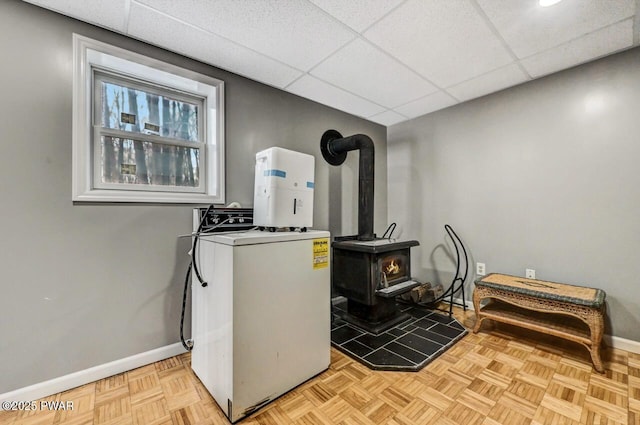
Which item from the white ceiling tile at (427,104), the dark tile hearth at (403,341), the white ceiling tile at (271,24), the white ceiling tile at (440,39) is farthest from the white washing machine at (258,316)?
the white ceiling tile at (427,104)

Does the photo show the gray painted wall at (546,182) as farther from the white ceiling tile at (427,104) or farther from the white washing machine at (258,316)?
the white washing machine at (258,316)

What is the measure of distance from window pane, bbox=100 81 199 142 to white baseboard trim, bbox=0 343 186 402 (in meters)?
1.61

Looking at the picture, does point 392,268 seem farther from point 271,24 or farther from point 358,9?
point 271,24

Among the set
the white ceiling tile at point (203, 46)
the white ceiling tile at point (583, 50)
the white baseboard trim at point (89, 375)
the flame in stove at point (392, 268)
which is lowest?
the white baseboard trim at point (89, 375)

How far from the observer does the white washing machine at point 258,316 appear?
1.39 m

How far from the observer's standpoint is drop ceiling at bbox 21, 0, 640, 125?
1584mm

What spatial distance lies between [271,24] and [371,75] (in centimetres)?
100

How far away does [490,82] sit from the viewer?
2504mm

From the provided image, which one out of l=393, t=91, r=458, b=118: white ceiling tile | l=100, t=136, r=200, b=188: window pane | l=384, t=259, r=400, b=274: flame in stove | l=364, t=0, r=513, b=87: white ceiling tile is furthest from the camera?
l=393, t=91, r=458, b=118: white ceiling tile

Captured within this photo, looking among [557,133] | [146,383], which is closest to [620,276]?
[557,133]

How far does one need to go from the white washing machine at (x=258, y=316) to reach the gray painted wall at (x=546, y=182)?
1959 mm

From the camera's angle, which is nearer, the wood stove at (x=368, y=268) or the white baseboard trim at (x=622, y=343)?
the white baseboard trim at (x=622, y=343)

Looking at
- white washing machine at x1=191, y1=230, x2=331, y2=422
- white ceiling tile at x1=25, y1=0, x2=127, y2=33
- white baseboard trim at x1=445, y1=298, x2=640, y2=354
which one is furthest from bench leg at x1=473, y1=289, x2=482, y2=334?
white ceiling tile at x1=25, y1=0, x2=127, y2=33

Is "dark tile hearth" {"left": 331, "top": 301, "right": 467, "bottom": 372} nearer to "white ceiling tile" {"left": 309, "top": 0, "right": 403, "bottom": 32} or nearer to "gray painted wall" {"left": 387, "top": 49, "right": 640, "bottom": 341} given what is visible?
"gray painted wall" {"left": 387, "top": 49, "right": 640, "bottom": 341}
